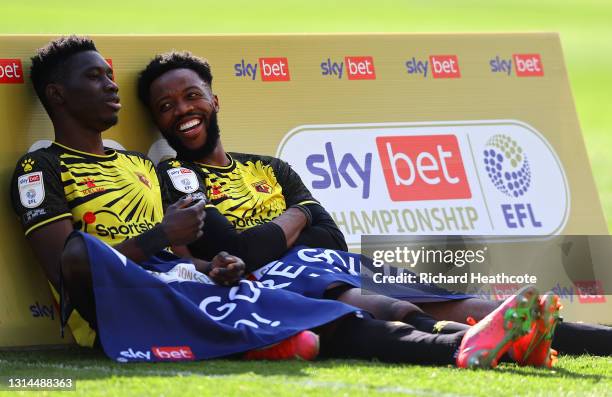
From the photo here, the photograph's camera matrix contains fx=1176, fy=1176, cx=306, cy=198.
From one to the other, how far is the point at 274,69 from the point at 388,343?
2.58m

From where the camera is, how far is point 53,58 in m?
5.98

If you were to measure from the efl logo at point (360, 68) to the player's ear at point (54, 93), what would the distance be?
2034 mm

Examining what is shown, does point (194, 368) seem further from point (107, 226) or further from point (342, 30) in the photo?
point (342, 30)

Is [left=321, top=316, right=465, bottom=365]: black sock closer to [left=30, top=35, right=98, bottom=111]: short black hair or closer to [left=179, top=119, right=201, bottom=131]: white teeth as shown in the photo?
[left=179, top=119, right=201, bottom=131]: white teeth

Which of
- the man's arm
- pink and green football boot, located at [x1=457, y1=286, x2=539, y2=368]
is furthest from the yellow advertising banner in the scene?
pink and green football boot, located at [x1=457, y1=286, x2=539, y2=368]

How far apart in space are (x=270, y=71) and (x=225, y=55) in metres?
0.31

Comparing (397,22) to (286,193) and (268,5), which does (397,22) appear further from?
(286,193)

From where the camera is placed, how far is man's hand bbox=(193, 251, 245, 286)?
17.4ft

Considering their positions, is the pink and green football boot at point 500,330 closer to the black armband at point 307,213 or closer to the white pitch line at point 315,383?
the white pitch line at point 315,383

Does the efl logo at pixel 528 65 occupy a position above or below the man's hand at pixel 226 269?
above

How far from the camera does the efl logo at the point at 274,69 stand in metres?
7.04

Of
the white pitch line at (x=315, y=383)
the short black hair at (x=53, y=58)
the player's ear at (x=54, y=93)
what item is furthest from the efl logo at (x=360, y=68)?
the white pitch line at (x=315, y=383)

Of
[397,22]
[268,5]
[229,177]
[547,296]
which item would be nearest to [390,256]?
[229,177]

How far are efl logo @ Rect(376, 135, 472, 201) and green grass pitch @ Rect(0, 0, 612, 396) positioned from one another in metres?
2.06
